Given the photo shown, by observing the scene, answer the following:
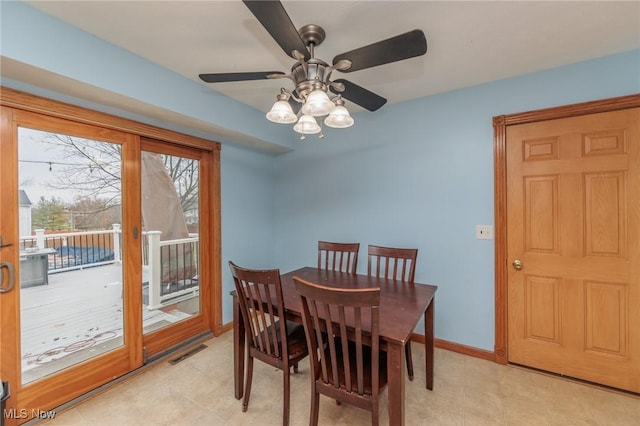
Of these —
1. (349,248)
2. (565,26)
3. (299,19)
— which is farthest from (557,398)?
(299,19)

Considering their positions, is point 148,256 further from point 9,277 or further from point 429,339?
point 429,339

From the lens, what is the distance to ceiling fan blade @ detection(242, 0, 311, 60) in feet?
3.40

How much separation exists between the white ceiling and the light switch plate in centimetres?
131

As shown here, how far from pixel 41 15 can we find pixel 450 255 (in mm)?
3413

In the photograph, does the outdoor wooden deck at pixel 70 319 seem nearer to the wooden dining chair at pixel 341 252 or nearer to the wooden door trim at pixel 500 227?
the wooden dining chair at pixel 341 252

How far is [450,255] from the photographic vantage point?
2578 millimetres

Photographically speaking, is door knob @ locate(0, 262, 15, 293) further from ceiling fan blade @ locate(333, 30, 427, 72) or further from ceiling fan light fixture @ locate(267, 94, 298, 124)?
ceiling fan blade @ locate(333, 30, 427, 72)

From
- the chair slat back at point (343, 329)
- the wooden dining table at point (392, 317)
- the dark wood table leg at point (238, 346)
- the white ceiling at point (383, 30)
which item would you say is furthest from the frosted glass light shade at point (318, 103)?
the dark wood table leg at point (238, 346)

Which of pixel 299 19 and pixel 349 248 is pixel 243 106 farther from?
pixel 349 248

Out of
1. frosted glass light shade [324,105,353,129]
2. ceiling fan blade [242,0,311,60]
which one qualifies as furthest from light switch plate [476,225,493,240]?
ceiling fan blade [242,0,311,60]

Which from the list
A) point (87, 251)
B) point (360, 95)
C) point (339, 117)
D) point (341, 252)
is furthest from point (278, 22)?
point (87, 251)

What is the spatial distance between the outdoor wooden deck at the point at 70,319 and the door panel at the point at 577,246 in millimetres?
3378

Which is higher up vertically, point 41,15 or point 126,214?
point 41,15

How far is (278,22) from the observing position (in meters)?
1.13
